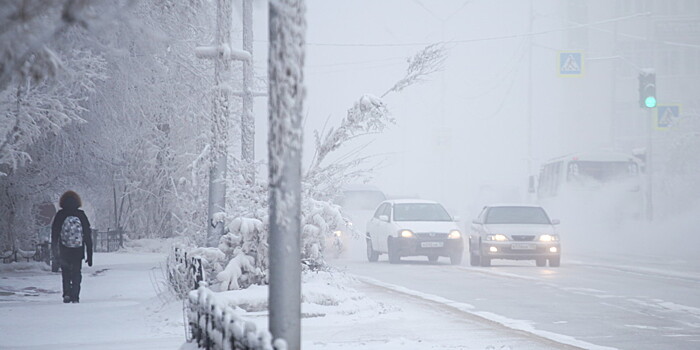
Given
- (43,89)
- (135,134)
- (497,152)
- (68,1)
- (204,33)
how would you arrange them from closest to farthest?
1. (68,1)
2. (43,89)
3. (135,134)
4. (204,33)
5. (497,152)

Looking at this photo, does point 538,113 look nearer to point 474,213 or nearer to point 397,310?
point 474,213

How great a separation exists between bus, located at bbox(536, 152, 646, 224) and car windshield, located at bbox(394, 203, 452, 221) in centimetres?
1529

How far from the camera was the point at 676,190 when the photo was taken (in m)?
50.7

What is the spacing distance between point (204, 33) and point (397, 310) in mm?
10271

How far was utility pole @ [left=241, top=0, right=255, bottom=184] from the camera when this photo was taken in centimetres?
1479

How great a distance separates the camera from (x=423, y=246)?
84.0ft

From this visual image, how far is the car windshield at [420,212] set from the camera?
2684 cm

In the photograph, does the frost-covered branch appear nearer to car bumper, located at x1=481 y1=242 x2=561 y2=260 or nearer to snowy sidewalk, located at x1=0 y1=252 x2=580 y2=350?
snowy sidewalk, located at x1=0 y1=252 x2=580 y2=350

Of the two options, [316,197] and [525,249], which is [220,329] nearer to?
[316,197]

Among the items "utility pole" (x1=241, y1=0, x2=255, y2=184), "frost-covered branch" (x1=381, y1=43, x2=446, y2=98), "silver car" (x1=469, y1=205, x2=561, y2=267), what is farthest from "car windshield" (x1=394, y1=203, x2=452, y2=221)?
"frost-covered branch" (x1=381, y1=43, x2=446, y2=98)

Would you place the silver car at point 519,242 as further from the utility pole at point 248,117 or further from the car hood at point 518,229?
the utility pole at point 248,117

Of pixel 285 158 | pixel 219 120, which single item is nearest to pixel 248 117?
pixel 219 120

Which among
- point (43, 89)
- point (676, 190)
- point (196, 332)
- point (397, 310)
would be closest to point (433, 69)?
point (397, 310)

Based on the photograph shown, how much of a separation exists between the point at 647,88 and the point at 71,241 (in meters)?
20.6
